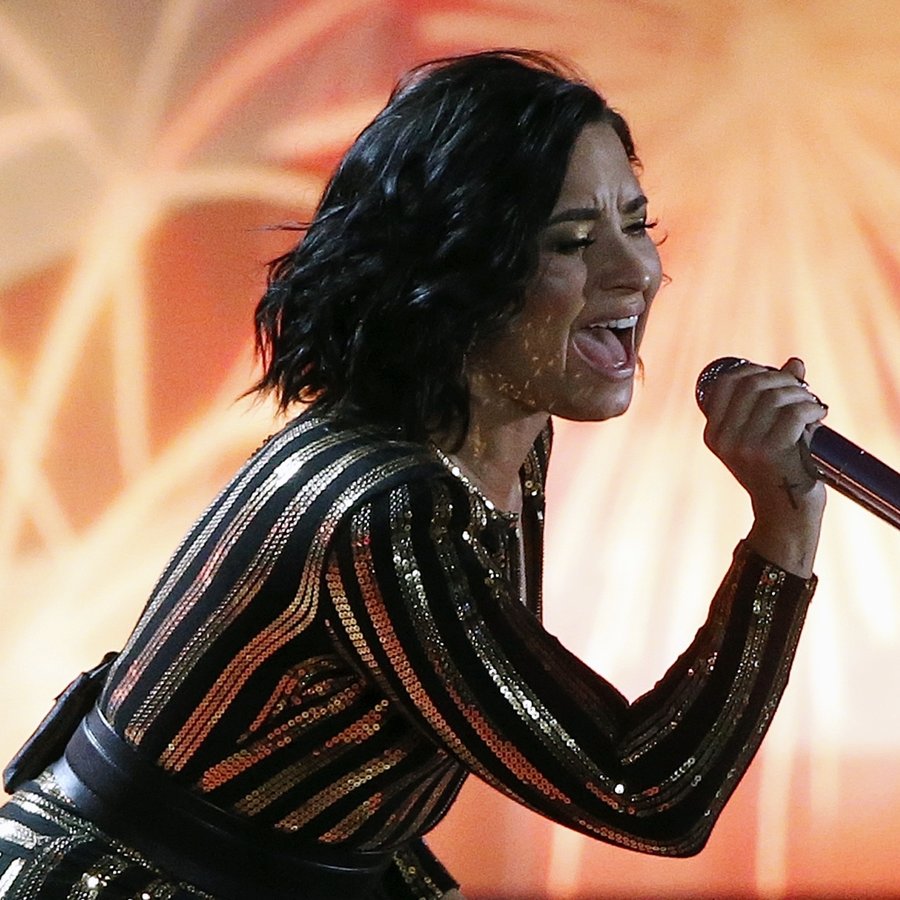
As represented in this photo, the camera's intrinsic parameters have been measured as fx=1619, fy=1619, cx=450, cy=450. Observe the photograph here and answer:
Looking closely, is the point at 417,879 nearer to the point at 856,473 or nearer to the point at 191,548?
the point at 191,548

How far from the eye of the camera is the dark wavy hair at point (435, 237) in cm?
105

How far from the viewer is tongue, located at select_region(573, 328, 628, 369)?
3.57ft

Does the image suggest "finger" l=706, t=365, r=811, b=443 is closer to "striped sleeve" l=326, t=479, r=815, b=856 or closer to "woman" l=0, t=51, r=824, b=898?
"woman" l=0, t=51, r=824, b=898

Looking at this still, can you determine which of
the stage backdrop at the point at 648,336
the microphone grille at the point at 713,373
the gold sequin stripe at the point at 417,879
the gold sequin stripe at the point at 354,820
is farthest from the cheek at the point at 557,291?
the stage backdrop at the point at 648,336

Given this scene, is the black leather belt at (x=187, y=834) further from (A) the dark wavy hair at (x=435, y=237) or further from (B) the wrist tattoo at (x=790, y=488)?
(B) the wrist tattoo at (x=790, y=488)

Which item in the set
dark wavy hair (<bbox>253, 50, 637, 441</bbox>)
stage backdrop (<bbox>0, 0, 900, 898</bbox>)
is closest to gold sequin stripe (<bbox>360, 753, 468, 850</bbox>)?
dark wavy hair (<bbox>253, 50, 637, 441</bbox>)

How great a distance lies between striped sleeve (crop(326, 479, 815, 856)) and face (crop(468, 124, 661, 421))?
5.7 inches

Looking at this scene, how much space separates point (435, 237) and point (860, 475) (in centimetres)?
32

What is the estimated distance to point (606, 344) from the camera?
1097 mm

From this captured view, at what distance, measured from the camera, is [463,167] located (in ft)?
3.44

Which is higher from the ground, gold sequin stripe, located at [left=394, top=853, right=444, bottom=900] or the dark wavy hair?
the dark wavy hair

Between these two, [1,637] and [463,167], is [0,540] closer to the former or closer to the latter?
[1,637]

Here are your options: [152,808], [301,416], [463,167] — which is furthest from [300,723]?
[463,167]

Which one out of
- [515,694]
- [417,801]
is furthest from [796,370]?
[417,801]
